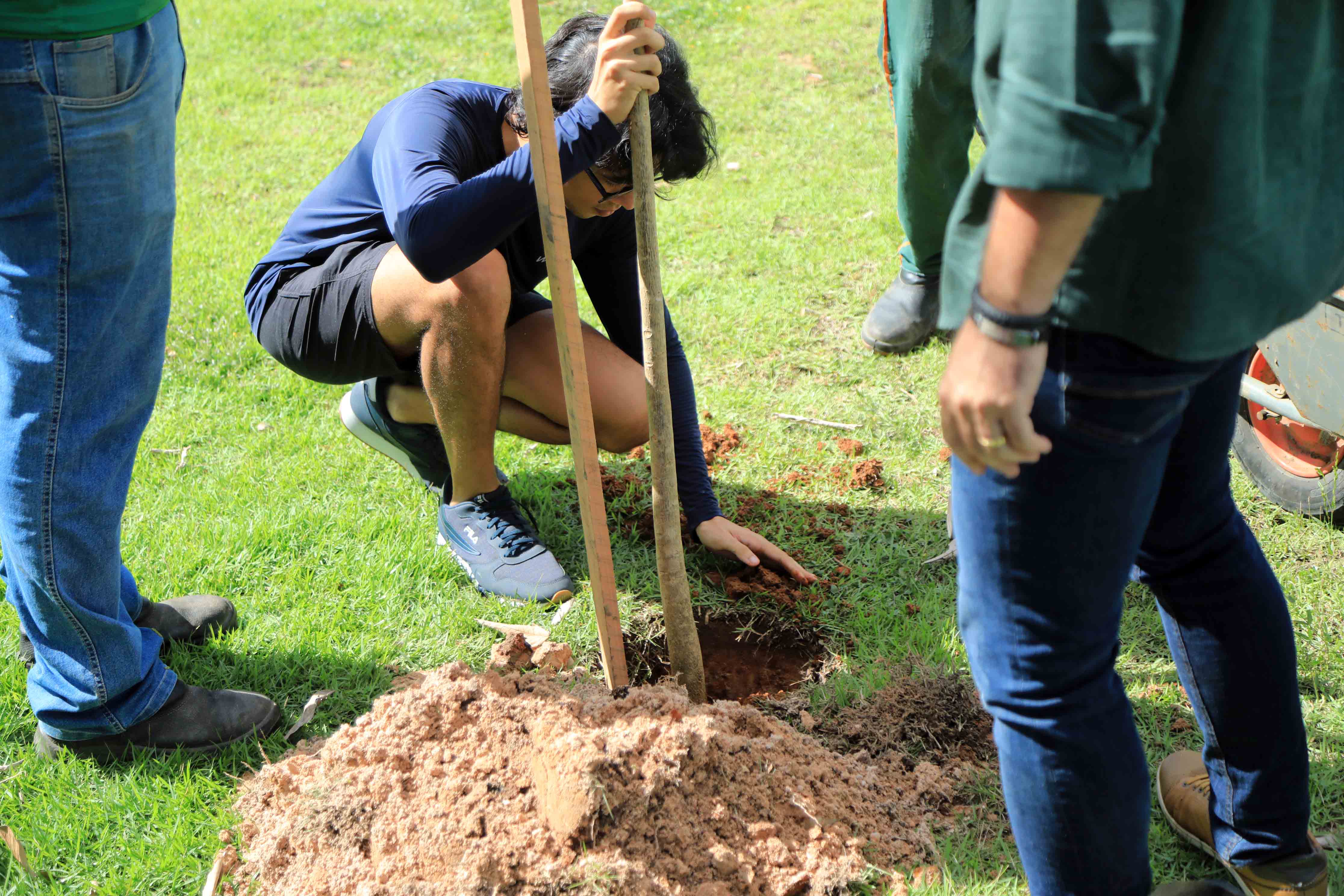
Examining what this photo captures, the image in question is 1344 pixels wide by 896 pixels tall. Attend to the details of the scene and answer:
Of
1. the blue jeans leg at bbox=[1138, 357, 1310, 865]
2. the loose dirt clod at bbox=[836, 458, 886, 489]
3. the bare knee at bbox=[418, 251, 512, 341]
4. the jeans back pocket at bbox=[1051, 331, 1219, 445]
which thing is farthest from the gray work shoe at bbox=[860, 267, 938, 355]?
the jeans back pocket at bbox=[1051, 331, 1219, 445]

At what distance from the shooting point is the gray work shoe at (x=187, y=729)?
2268 mm

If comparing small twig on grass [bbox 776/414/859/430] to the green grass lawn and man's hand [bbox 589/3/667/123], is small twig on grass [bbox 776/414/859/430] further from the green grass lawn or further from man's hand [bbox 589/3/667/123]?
man's hand [bbox 589/3/667/123]

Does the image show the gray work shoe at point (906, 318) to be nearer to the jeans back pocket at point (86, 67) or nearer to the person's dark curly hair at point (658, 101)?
the person's dark curly hair at point (658, 101)

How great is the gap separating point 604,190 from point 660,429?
680 mm

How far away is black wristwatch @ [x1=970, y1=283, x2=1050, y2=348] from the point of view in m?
1.17

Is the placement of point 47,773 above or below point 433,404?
below

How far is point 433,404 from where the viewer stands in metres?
2.83

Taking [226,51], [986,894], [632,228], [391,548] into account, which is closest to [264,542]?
[391,548]

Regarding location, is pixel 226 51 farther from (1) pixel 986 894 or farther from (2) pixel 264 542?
(1) pixel 986 894

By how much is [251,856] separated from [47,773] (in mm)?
558

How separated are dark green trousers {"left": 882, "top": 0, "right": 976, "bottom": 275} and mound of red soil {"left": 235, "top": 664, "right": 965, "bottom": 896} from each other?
2091mm

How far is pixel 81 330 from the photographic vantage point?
77.0 inches

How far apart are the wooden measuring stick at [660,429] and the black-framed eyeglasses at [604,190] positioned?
0.46 feet

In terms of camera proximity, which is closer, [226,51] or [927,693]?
[927,693]
